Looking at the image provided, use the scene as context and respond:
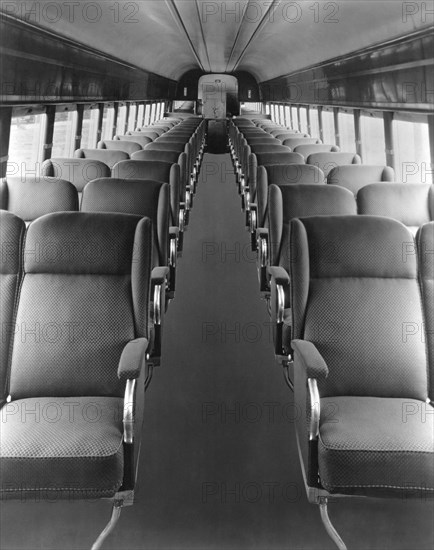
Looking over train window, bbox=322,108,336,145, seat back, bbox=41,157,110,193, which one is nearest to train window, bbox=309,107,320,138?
train window, bbox=322,108,336,145

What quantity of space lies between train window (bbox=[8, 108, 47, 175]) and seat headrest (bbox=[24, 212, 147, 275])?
277 cm

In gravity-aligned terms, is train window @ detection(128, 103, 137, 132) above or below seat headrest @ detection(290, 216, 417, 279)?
above

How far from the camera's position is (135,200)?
3709 millimetres

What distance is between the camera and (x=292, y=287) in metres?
2.47

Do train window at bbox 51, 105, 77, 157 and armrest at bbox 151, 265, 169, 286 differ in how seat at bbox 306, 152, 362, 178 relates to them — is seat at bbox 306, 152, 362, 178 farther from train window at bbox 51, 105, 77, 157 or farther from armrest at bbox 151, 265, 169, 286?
train window at bbox 51, 105, 77, 157

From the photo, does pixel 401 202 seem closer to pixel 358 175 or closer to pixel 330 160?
pixel 358 175

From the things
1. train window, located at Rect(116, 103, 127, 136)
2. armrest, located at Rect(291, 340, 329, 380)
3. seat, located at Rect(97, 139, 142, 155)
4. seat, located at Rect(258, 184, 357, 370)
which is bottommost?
armrest, located at Rect(291, 340, 329, 380)

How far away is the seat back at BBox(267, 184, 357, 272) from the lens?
371 centimetres

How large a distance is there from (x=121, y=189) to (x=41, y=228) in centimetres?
132

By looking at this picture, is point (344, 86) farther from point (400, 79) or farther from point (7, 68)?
point (7, 68)

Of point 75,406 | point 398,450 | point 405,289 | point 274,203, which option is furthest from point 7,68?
point 398,450

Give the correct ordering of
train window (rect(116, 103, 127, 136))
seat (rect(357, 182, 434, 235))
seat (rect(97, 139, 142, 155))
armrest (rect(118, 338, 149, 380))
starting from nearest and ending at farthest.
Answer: armrest (rect(118, 338, 149, 380)) → seat (rect(357, 182, 434, 235)) → seat (rect(97, 139, 142, 155)) → train window (rect(116, 103, 127, 136))

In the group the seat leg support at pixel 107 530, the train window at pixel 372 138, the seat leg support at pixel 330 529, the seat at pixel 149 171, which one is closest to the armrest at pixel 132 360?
the seat leg support at pixel 107 530

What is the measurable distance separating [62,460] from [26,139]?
4.68 m
